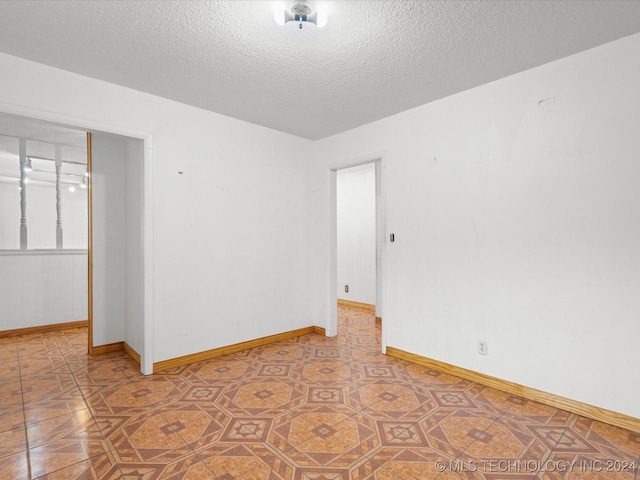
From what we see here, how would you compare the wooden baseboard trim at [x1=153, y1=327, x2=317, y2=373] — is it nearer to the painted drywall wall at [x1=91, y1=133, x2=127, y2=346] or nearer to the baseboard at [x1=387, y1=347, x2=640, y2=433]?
the painted drywall wall at [x1=91, y1=133, x2=127, y2=346]

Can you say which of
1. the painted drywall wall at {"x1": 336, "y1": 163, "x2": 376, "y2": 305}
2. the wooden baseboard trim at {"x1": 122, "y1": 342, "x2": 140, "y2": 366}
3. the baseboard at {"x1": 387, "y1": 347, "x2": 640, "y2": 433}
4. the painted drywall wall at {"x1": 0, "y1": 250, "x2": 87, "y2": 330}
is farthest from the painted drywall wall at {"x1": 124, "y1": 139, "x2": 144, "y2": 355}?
the painted drywall wall at {"x1": 336, "y1": 163, "x2": 376, "y2": 305}

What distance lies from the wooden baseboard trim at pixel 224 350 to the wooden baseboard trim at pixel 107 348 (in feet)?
3.05

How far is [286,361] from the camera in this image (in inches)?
126

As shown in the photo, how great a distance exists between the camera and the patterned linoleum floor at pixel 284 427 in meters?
1.68

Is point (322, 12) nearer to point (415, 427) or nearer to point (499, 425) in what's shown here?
point (415, 427)

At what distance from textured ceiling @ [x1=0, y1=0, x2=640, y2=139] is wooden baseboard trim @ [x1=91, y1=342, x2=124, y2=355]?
259 cm

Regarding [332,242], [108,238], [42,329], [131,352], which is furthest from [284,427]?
[42,329]

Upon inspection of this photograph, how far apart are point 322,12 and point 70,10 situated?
1392 mm

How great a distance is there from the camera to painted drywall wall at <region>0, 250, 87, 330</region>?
3.93 m

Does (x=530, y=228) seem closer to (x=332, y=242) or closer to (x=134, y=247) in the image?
(x=332, y=242)

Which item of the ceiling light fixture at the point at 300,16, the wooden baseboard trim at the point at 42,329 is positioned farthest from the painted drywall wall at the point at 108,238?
the ceiling light fixture at the point at 300,16

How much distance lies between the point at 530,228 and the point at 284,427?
87.1 inches

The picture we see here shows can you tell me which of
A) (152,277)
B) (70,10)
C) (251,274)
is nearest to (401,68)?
(70,10)

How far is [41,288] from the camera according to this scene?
415cm
